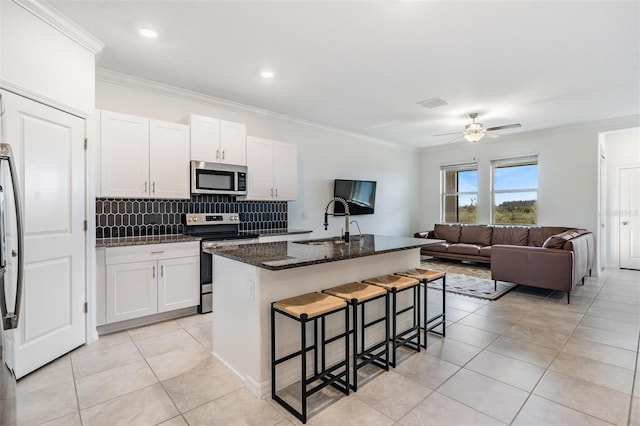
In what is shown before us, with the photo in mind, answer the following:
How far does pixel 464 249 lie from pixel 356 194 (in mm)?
2583

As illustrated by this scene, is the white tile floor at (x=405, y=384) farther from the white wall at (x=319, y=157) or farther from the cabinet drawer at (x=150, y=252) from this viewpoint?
the white wall at (x=319, y=157)

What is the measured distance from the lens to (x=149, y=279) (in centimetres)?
329

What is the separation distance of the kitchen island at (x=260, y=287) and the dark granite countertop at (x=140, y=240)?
1168 mm

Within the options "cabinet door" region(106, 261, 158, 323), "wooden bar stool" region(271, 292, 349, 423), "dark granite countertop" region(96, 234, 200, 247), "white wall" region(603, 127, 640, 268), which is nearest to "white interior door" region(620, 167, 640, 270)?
"white wall" region(603, 127, 640, 268)

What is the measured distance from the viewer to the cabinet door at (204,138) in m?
3.89

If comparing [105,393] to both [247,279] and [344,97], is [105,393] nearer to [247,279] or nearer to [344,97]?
[247,279]

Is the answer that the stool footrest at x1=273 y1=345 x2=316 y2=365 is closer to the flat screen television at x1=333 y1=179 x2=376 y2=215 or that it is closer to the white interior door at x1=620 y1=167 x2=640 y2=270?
the flat screen television at x1=333 y1=179 x2=376 y2=215

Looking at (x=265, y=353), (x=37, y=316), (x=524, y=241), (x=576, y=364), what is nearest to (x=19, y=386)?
(x=37, y=316)

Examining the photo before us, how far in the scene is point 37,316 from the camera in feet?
8.08

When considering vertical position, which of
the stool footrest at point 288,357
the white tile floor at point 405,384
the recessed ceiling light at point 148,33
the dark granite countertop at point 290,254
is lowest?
the white tile floor at point 405,384

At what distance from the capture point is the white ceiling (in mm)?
2467

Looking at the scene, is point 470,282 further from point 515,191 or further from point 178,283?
point 178,283

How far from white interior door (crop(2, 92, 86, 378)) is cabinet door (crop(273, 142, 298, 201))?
2.43 meters

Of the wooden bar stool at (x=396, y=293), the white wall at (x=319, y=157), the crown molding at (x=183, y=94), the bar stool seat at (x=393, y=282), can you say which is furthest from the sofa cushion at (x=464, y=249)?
the bar stool seat at (x=393, y=282)
